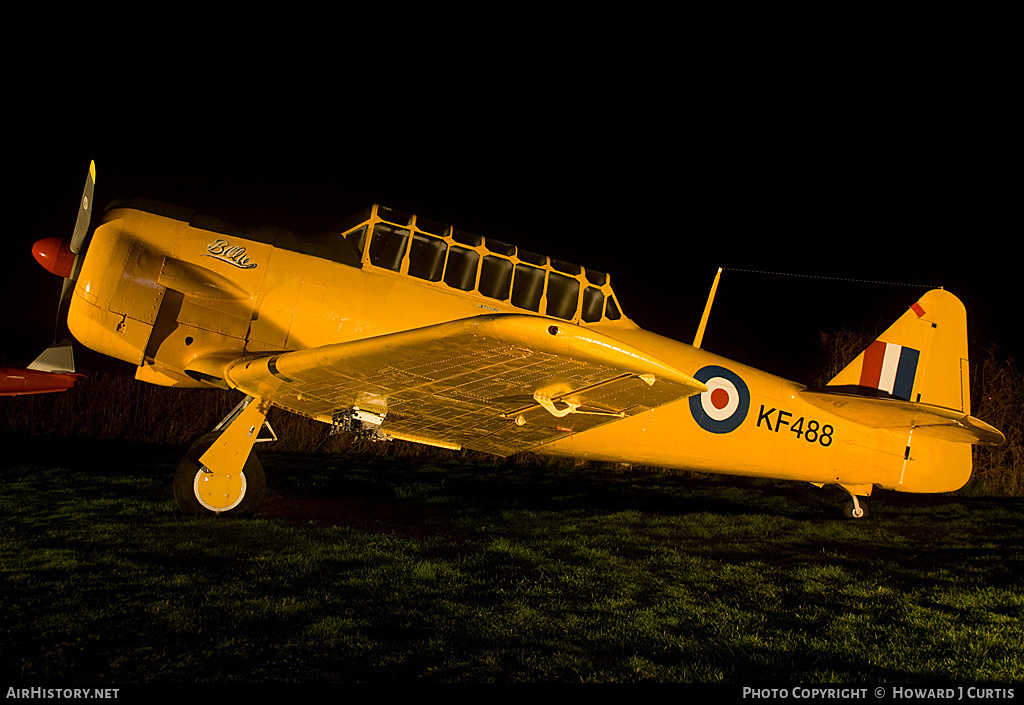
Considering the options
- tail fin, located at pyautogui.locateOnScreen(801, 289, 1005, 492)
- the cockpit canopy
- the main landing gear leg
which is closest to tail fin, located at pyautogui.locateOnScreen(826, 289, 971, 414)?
tail fin, located at pyautogui.locateOnScreen(801, 289, 1005, 492)

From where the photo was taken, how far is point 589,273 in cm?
663

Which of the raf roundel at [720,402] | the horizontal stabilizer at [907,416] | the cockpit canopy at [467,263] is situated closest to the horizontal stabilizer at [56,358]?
the cockpit canopy at [467,263]

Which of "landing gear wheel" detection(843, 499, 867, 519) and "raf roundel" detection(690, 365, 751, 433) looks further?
"landing gear wheel" detection(843, 499, 867, 519)

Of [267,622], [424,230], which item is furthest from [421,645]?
[424,230]

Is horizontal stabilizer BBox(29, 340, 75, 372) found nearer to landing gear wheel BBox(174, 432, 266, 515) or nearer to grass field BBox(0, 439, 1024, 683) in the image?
grass field BBox(0, 439, 1024, 683)

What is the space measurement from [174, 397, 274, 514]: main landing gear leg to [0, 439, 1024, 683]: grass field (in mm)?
195

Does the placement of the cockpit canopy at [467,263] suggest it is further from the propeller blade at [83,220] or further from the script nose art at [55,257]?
the script nose art at [55,257]

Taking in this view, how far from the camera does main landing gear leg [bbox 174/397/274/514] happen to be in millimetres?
5539

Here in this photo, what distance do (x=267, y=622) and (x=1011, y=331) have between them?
3765 cm

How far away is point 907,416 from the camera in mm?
6742

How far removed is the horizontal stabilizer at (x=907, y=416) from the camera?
6117 mm

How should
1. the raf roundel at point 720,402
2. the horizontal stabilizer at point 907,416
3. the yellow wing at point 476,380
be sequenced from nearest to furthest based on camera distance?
the yellow wing at point 476,380
the horizontal stabilizer at point 907,416
the raf roundel at point 720,402

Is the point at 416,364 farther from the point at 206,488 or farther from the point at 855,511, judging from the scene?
the point at 855,511

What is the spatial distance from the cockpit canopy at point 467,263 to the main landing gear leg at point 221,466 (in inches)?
67.2
